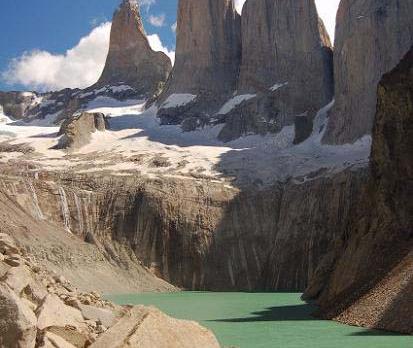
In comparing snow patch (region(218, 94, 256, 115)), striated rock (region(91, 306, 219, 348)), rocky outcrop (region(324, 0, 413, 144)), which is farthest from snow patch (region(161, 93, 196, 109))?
striated rock (region(91, 306, 219, 348))

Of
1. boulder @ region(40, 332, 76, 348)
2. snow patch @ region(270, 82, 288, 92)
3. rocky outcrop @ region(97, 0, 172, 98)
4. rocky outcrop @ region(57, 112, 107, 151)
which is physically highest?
rocky outcrop @ region(97, 0, 172, 98)

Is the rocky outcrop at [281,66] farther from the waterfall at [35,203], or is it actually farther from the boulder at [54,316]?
the boulder at [54,316]

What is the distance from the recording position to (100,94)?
129750 millimetres

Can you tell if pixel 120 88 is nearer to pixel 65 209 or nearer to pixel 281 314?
pixel 65 209

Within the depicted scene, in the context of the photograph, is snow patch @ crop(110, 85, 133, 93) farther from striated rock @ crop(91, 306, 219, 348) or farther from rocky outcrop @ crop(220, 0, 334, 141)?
striated rock @ crop(91, 306, 219, 348)

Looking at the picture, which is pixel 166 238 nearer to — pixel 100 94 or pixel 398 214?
pixel 398 214

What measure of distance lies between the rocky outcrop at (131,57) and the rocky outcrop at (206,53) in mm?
19465

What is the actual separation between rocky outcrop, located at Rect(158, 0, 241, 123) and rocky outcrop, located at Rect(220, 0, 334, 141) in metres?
3.64

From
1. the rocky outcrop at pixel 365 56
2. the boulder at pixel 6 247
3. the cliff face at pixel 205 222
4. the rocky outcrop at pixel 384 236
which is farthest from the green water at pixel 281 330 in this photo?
the rocky outcrop at pixel 365 56

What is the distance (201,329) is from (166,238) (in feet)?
186

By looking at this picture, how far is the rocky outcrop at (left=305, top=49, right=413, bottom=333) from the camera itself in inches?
986

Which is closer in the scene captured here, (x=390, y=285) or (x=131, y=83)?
(x=390, y=285)

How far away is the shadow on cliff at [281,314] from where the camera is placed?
3089cm

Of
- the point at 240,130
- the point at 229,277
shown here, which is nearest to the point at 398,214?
the point at 229,277
